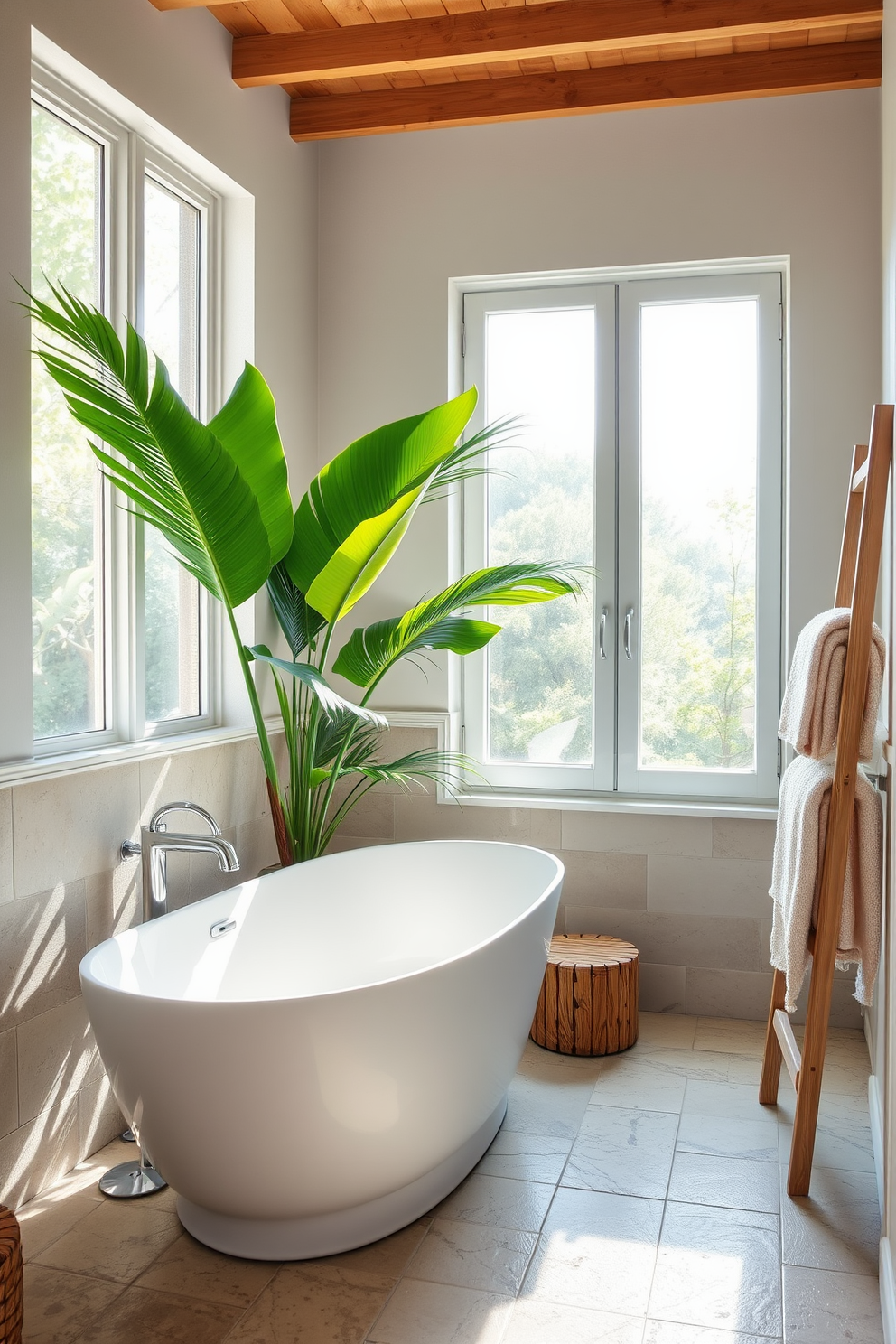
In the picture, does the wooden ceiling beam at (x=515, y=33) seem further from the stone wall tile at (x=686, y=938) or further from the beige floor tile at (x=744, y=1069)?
the beige floor tile at (x=744, y=1069)

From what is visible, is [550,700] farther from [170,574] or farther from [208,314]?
[208,314]

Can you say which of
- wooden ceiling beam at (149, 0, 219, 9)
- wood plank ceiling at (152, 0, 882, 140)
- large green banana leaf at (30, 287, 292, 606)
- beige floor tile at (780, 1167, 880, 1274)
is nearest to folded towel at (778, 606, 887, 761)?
beige floor tile at (780, 1167, 880, 1274)

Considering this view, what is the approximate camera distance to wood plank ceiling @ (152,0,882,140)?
2.96 m

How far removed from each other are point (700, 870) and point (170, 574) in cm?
188

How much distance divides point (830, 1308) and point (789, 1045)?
2.27ft

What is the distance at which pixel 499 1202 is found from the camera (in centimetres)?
232

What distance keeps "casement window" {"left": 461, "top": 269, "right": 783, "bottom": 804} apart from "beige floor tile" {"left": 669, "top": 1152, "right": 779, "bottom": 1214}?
128 centimetres

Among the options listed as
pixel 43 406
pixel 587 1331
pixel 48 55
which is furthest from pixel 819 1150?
pixel 48 55

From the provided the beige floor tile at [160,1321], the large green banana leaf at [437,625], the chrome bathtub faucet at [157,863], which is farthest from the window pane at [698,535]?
the beige floor tile at [160,1321]

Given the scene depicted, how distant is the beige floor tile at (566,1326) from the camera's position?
6.18 feet

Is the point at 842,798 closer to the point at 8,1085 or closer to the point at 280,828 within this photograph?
the point at 280,828

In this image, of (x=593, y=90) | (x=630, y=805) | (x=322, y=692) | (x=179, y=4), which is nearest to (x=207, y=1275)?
(x=322, y=692)

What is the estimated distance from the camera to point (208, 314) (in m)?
3.30

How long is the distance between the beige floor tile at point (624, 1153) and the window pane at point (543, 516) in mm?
1247
